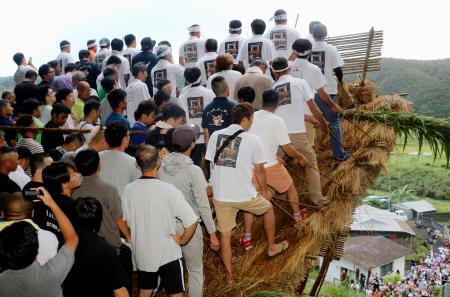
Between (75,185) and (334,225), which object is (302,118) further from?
(75,185)

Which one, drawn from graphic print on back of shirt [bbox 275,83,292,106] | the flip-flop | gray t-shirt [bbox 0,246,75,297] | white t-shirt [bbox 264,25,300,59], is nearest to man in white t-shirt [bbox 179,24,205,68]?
white t-shirt [bbox 264,25,300,59]

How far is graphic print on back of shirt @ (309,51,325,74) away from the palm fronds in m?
1.31

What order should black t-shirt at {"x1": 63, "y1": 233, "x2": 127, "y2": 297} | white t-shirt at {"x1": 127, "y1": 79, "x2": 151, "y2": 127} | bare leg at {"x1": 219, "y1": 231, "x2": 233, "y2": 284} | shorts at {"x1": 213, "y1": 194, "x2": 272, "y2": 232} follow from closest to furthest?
black t-shirt at {"x1": 63, "y1": 233, "x2": 127, "y2": 297}, shorts at {"x1": 213, "y1": 194, "x2": 272, "y2": 232}, bare leg at {"x1": 219, "y1": 231, "x2": 233, "y2": 284}, white t-shirt at {"x1": 127, "y1": 79, "x2": 151, "y2": 127}

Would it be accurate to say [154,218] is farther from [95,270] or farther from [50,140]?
[50,140]

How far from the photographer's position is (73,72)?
8.61m

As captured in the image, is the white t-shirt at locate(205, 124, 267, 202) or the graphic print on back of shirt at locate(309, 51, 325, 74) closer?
the white t-shirt at locate(205, 124, 267, 202)

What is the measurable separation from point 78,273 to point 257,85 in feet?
11.7

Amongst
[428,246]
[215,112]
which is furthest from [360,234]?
[215,112]

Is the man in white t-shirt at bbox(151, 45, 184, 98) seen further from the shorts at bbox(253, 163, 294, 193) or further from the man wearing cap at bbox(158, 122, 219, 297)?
the man wearing cap at bbox(158, 122, 219, 297)

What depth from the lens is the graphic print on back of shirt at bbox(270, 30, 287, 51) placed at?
8.26 m

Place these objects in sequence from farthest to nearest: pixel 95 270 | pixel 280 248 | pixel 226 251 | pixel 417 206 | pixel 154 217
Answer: pixel 417 206 < pixel 280 248 < pixel 226 251 < pixel 154 217 < pixel 95 270

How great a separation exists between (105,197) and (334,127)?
4.12 m

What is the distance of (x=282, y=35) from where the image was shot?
8266mm

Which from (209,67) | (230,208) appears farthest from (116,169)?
(209,67)
